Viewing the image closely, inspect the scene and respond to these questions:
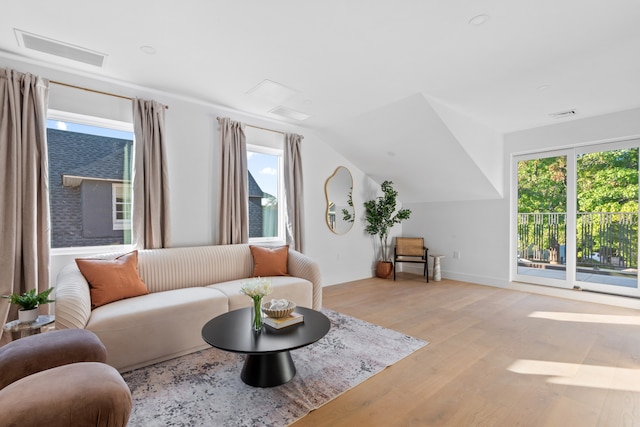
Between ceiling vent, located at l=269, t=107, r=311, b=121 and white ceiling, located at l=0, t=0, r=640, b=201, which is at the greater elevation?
white ceiling, located at l=0, t=0, r=640, b=201

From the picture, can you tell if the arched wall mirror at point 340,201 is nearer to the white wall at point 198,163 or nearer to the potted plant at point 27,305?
the white wall at point 198,163

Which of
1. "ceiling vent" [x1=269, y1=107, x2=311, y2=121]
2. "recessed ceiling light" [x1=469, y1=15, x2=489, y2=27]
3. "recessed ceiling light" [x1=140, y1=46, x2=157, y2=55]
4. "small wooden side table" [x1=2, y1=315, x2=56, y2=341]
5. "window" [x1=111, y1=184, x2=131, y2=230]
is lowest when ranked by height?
"small wooden side table" [x1=2, y1=315, x2=56, y2=341]

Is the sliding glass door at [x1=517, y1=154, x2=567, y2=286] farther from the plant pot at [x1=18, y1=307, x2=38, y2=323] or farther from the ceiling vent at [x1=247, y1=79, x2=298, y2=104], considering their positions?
the plant pot at [x1=18, y1=307, x2=38, y2=323]

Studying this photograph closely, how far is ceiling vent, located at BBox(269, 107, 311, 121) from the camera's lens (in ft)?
13.0

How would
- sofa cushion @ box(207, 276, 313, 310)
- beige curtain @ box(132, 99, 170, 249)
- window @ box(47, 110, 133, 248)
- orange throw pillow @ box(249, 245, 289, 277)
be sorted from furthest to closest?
orange throw pillow @ box(249, 245, 289, 277), beige curtain @ box(132, 99, 170, 249), window @ box(47, 110, 133, 248), sofa cushion @ box(207, 276, 313, 310)

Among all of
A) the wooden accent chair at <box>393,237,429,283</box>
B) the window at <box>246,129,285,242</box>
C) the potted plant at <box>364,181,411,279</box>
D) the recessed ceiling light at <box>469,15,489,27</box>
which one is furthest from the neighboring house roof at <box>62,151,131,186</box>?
the wooden accent chair at <box>393,237,429,283</box>

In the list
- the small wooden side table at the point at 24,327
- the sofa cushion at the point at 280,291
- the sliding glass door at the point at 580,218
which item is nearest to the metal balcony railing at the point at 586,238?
the sliding glass door at the point at 580,218

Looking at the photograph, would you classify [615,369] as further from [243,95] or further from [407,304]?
[243,95]

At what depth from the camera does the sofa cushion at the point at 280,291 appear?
284 cm

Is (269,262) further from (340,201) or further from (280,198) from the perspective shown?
(340,201)

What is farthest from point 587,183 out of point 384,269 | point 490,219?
point 384,269

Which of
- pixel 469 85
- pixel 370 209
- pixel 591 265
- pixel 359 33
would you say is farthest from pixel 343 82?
pixel 591 265

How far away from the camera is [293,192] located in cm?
445

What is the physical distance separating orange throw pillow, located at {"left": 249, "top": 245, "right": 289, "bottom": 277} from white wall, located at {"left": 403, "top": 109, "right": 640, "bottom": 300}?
336cm
